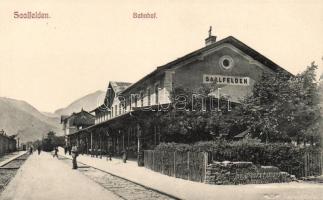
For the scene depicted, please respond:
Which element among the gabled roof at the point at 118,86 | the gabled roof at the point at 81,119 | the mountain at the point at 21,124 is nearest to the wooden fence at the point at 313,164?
the gabled roof at the point at 118,86

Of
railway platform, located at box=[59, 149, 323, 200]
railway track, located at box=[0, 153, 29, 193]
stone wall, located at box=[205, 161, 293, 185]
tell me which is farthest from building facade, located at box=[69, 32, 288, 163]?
railway platform, located at box=[59, 149, 323, 200]

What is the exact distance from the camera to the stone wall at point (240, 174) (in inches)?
534

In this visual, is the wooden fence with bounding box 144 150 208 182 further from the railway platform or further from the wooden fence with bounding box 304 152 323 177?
the wooden fence with bounding box 304 152 323 177

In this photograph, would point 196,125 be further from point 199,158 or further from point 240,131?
point 199,158

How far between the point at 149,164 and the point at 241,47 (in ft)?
35.6

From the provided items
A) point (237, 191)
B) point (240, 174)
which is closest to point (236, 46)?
point (240, 174)

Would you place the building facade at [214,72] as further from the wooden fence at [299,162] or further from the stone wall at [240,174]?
the stone wall at [240,174]

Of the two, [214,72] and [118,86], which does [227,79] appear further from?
[118,86]

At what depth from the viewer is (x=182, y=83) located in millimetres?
26094

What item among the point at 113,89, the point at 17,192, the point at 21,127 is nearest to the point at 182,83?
the point at 17,192

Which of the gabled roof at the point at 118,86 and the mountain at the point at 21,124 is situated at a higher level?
the gabled roof at the point at 118,86

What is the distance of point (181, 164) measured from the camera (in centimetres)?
1558

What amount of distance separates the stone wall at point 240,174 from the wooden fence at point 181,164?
1.22 feet

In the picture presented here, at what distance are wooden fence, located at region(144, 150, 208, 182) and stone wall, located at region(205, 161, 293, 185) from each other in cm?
37
